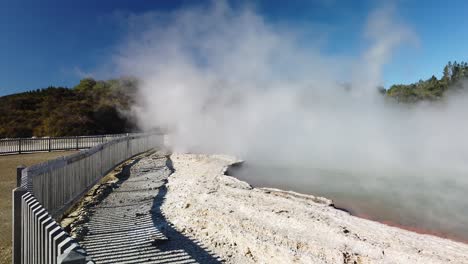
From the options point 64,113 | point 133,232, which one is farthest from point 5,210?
point 64,113

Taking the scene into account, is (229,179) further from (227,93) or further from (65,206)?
(227,93)

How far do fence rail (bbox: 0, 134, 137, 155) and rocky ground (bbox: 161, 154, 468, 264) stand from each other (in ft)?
33.5

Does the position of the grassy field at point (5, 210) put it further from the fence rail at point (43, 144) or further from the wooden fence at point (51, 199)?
the fence rail at point (43, 144)

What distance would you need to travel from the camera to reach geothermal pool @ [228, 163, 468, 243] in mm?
7832

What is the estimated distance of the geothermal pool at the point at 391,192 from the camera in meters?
7.83

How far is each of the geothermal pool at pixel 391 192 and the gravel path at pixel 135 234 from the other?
13.7 feet

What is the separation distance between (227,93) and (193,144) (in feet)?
17.5

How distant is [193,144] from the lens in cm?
2212

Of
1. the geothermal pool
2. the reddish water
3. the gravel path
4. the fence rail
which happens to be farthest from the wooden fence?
the fence rail

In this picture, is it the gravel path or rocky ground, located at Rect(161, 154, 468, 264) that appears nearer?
the gravel path

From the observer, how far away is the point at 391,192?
10289 mm

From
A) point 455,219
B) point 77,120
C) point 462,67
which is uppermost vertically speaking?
point 462,67

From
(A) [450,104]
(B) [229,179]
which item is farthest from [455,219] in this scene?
(A) [450,104]

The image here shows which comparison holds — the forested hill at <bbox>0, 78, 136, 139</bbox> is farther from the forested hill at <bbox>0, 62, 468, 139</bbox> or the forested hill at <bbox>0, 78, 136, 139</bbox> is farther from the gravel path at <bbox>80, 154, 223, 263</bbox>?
the gravel path at <bbox>80, 154, 223, 263</bbox>
